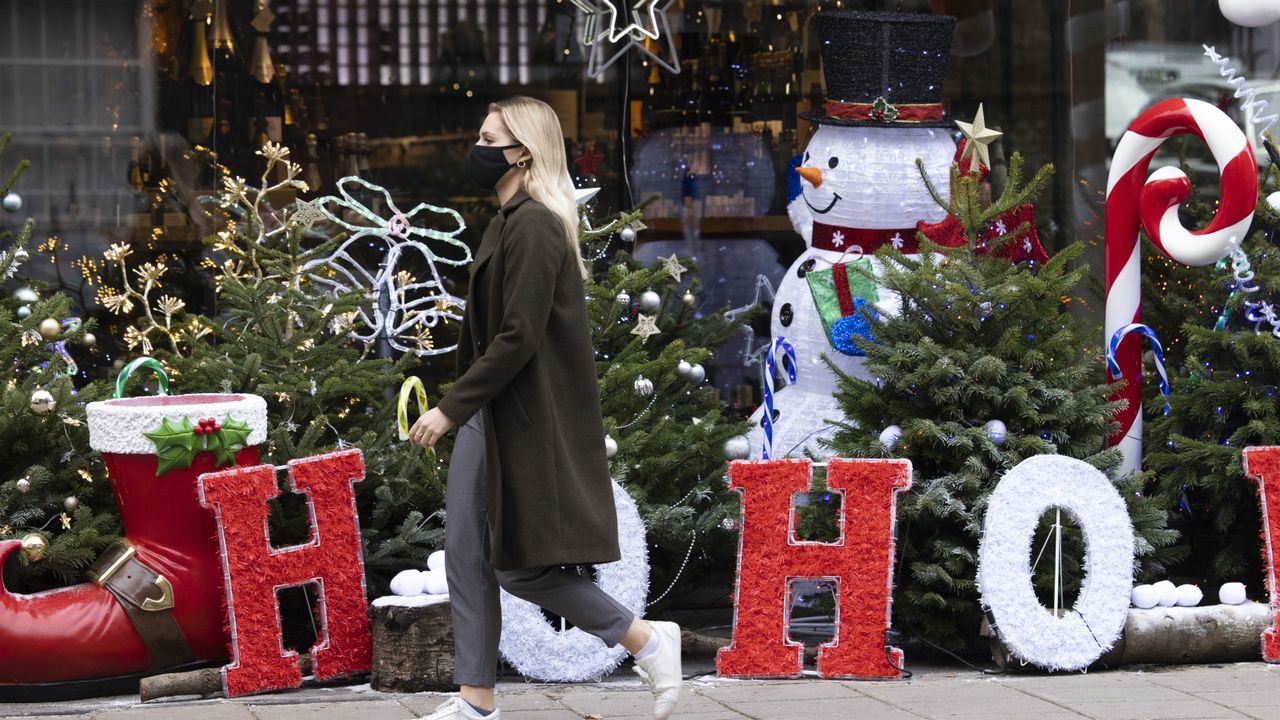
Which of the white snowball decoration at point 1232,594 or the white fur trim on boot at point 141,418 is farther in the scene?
the white snowball decoration at point 1232,594

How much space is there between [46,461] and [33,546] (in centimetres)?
52

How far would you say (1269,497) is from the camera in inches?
243

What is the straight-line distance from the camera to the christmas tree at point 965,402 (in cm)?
602

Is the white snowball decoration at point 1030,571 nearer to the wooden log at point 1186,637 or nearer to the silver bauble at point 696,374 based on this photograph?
the wooden log at point 1186,637

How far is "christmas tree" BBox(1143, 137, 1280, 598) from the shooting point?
647 centimetres

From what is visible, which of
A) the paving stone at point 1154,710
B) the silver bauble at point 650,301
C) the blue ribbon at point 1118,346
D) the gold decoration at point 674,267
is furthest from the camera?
the gold decoration at point 674,267

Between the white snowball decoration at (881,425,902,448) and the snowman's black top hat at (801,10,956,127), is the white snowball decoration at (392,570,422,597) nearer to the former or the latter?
the white snowball decoration at (881,425,902,448)

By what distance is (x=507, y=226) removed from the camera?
15.7 feet

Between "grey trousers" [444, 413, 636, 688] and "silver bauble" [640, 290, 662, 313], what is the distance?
1.91 m

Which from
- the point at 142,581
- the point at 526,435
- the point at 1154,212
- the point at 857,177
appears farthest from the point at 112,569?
the point at 1154,212

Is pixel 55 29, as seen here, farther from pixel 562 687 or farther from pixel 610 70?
pixel 562 687

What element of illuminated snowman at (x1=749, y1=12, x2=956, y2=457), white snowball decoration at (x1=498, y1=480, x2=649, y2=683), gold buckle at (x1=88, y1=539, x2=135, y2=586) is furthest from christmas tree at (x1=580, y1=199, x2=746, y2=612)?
gold buckle at (x1=88, y1=539, x2=135, y2=586)

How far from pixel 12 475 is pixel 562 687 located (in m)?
2.06

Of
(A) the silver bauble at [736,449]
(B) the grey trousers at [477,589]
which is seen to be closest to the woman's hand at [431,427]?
(B) the grey trousers at [477,589]
